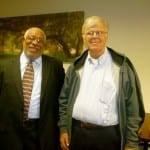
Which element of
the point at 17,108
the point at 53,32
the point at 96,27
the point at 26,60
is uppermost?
the point at 53,32

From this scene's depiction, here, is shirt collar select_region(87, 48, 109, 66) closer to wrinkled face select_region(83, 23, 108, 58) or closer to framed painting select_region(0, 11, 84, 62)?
wrinkled face select_region(83, 23, 108, 58)

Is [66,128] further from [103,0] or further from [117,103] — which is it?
[103,0]

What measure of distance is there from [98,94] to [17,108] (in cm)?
68

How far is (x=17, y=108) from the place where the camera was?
7.00 ft

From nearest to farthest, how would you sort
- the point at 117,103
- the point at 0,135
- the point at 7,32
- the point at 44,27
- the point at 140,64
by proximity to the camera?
1. the point at 117,103
2. the point at 0,135
3. the point at 140,64
4. the point at 44,27
5. the point at 7,32

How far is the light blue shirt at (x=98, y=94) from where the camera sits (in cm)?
189

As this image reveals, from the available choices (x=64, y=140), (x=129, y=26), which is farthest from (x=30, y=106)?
(x=129, y=26)

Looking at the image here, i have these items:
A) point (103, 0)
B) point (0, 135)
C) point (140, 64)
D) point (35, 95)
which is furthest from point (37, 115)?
point (103, 0)

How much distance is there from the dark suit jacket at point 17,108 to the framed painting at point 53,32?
5.17 ft

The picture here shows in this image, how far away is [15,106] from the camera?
214cm

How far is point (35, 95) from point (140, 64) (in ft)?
5.70

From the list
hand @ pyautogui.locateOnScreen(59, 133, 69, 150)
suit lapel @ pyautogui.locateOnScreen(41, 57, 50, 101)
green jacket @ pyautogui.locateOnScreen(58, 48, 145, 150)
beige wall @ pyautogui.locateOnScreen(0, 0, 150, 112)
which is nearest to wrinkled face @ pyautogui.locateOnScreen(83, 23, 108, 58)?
green jacket @ pyautogui.locateOnScreen(58, 48, 145, 150)

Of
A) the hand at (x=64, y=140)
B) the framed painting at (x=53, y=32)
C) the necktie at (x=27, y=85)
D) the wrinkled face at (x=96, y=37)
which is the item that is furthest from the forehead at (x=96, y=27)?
the framed painting at (x=53, y=32)

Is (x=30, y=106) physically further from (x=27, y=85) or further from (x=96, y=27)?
(x=96, y=27)
